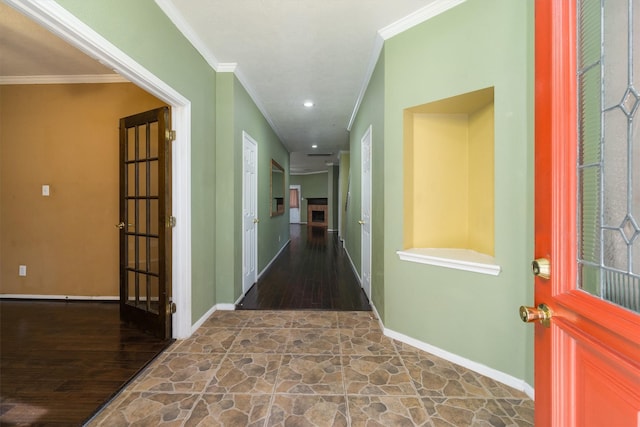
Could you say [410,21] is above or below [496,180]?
above

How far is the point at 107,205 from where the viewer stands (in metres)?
3.04

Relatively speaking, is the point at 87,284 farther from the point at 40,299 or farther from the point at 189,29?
the point at 189,29

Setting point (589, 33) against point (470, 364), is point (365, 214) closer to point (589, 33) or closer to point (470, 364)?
point (470, 364)

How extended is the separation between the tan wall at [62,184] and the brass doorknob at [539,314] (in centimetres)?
366

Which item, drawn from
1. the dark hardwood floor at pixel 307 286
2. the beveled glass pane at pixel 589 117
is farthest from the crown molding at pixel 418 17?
the dark hardwood floor at pixel 307 286

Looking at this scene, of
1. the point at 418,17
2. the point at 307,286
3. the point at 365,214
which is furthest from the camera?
the point at 307,286

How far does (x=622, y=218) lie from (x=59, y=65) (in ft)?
14.2

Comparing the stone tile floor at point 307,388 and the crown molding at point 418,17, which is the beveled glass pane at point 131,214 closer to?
the stone tile floor at point 307,388

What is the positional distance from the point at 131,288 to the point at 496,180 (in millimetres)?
3280

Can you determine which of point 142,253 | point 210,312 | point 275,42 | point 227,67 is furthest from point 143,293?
A: point 275,42

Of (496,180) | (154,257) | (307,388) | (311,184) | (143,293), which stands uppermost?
(311,184)

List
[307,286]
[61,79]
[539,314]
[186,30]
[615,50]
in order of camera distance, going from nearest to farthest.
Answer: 1. [615,50]
2. [539,314]
3. [186,30]
4. [61,79]
5. [307,286]

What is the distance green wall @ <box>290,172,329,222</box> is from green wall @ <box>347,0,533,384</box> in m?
10.4

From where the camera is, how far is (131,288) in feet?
8.35
